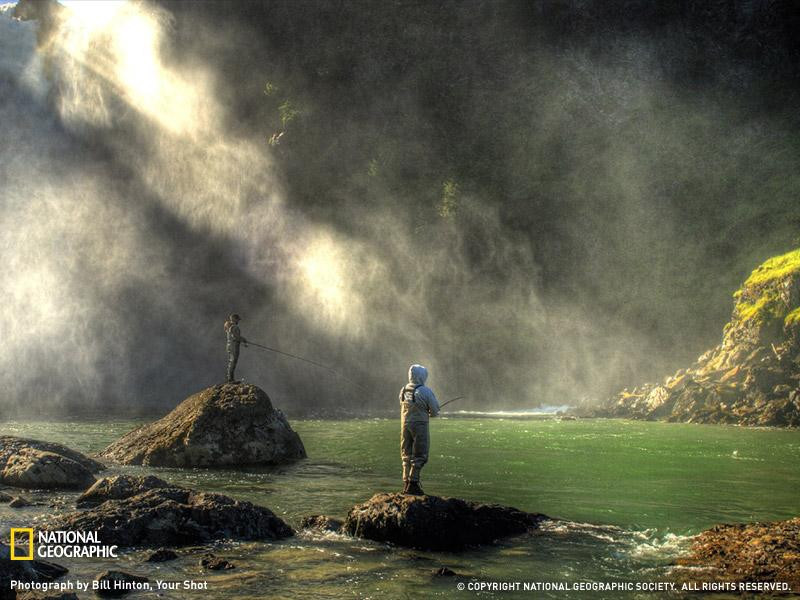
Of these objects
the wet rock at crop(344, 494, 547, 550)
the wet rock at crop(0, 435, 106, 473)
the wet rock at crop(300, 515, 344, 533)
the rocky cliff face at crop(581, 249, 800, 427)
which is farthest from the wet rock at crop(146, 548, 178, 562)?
the rocky cliff face at crop(581, 249, 800, 427)

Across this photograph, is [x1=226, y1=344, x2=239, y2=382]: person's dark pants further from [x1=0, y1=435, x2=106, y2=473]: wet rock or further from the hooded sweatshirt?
the hooded sweatshirt

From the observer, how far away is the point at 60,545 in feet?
32.0

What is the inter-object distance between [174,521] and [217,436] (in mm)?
8823

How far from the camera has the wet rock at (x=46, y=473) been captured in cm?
1508

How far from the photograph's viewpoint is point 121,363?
64688 millimetres

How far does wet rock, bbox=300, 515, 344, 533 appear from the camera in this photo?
1135 cm

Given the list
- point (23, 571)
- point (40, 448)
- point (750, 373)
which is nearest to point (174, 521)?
point (23, 571)

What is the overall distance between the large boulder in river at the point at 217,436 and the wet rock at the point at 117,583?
10.8 meters

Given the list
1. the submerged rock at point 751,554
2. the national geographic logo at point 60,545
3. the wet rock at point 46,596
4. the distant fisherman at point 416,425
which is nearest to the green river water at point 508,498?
the national geographic logo at point 60,545

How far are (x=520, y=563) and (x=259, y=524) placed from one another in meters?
4.07

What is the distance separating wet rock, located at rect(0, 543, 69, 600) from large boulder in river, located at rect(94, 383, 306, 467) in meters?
10.2

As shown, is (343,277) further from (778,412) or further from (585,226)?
(778,412)

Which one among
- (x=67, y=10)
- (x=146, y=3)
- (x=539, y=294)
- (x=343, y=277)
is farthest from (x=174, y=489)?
(x=67, y=10)

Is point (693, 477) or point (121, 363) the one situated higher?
point (121, 363)
